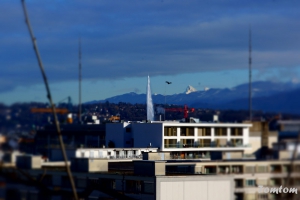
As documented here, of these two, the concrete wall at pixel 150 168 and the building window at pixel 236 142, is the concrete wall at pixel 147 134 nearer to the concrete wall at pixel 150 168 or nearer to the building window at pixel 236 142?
the concrete wall at pixel 150 168

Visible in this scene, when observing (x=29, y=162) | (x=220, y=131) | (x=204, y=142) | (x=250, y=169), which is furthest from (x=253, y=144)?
(x=29, y=162)

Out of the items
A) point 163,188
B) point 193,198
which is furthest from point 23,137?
point 163,188

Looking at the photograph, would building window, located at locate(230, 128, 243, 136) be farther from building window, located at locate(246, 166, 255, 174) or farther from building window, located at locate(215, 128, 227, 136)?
building window, located at locate(246, 166, 255, 174)

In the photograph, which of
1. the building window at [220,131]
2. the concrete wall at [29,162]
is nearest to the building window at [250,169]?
the building window at [220,131]

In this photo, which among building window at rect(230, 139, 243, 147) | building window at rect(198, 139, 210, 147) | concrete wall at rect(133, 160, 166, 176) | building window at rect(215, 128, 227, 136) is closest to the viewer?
building window at rect(230, 139, 243, 147)

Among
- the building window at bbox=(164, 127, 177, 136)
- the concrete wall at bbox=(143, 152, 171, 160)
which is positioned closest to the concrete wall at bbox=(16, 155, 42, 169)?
the concrete wall at bbox=(143, 152, 171, 160)

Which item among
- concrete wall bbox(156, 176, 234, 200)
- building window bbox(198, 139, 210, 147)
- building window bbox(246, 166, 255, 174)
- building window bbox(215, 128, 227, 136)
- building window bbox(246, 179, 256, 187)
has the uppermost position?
building window bbox(215, 128, 227, 136)

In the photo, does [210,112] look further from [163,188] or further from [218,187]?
[163,188]

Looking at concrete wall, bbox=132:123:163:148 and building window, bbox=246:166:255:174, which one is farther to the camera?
concrete wall, bbox=132:123:163:148
